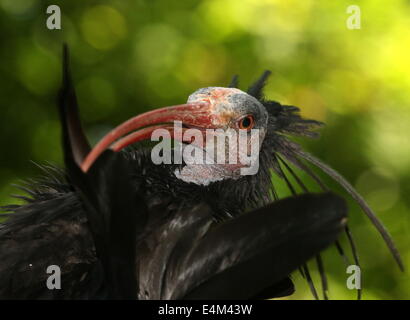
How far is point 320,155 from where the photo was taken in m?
5.52

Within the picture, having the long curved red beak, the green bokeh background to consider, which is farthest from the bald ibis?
the green bokeh background

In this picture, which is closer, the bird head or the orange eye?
the bird head

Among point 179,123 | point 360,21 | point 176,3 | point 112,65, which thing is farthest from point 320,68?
point 179,123

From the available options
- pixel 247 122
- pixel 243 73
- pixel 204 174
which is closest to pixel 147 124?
pixel 204 174

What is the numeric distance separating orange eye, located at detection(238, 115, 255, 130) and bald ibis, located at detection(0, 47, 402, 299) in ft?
0.49

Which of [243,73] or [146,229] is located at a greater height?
[243,73]

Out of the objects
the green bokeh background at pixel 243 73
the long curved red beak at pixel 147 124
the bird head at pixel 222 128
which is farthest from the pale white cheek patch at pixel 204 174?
the green bokeh background at pixel 243 73

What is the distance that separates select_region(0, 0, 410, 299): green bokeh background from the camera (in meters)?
5.42

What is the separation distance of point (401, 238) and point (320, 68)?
1.66 m

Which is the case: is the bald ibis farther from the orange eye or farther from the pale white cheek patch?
the orange eye

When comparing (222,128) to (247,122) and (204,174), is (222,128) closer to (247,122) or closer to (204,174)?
(247,122)

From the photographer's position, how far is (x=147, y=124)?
2.71m

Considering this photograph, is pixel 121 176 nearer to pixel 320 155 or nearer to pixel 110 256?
pixel 110 256

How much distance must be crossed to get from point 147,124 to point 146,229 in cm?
44
